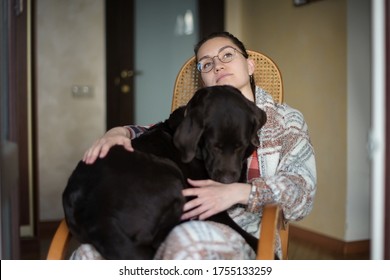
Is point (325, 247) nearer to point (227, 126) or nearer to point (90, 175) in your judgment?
point (227, 126)

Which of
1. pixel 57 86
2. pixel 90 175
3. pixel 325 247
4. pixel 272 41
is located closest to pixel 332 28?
pixel 272 41

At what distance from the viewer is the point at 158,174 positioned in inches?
53.5

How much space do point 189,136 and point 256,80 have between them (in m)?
0.67

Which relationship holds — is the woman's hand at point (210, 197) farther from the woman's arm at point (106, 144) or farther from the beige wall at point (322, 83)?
the beige wall at point (322, 83)

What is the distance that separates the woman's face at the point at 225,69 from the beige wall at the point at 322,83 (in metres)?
1.46

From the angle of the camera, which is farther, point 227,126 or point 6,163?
point 227,126

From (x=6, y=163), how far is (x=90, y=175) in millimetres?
210

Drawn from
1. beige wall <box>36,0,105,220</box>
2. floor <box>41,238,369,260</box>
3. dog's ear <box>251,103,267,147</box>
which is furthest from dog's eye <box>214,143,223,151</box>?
beige wall <box>36,0,105,220</box>

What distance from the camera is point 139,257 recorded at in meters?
1.28

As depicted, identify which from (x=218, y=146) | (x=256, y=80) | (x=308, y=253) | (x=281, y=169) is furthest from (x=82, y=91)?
(x=218, y=146)

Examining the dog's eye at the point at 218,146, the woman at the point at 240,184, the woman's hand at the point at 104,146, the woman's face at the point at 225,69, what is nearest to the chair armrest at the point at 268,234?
the woman at the point at 240,184

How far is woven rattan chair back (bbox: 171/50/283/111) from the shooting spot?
2041 mm

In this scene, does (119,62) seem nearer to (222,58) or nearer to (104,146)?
(222,58)

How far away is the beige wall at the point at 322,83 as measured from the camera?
3.13m
